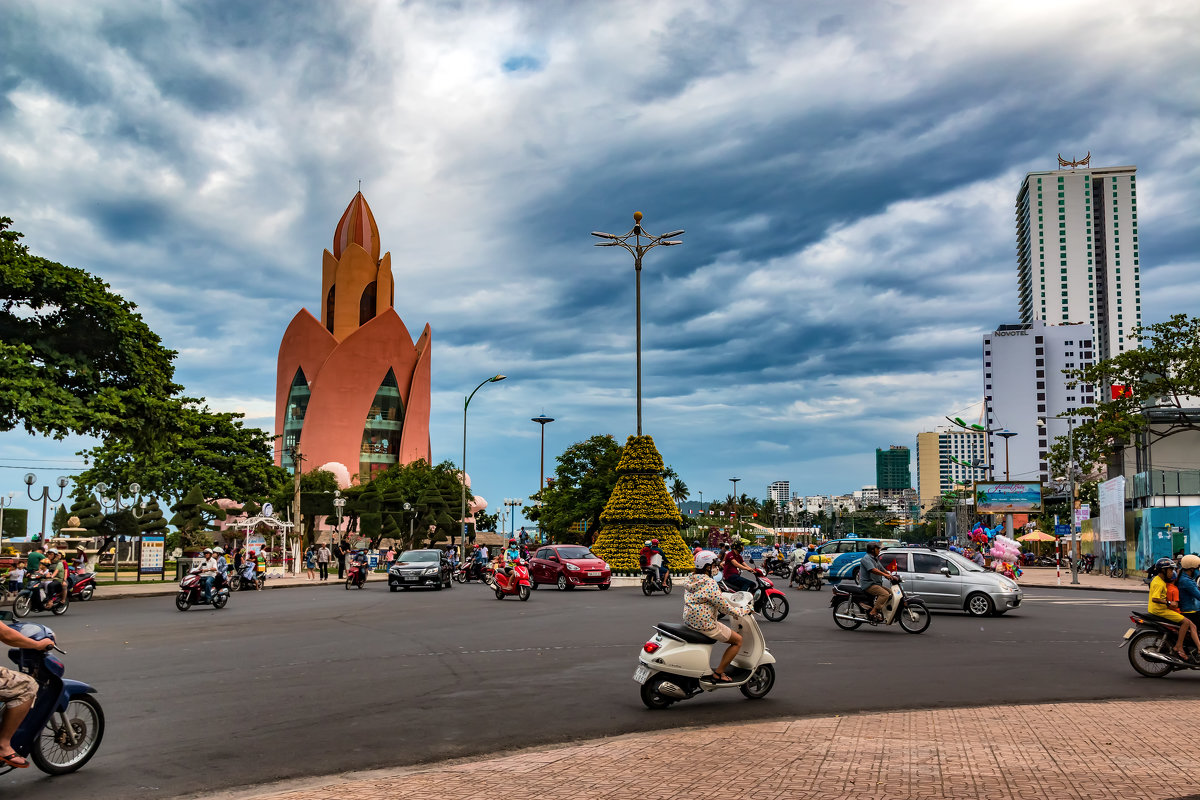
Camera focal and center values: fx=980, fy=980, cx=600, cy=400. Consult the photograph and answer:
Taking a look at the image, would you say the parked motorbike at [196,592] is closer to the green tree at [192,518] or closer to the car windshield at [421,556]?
the car windshield at [421,556]

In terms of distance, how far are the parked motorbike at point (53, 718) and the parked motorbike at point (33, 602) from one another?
669 inches

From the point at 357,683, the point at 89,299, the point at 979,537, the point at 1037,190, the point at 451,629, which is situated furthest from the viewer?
the point at 1037,190

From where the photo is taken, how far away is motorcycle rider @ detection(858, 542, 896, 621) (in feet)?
55.4

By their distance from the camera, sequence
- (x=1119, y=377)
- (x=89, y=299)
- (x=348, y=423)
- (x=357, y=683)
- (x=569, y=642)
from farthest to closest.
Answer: (x=348, y=423) → (x=1119, y=377) → (x=89, y=299) → (x=569, y=642) → (x=357, y=683)

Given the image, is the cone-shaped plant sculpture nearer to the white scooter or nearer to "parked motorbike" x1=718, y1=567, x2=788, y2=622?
"parked motorbike" x1=718, y1=567, x2=788, y2=622

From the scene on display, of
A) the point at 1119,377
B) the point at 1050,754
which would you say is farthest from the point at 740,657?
the point at 1119,377

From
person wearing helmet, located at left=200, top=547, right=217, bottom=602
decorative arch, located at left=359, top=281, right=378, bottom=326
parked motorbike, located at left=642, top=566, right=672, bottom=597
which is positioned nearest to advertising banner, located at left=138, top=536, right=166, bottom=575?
person wearing helmet, located at left=200, top=547, right=217, bottom=602

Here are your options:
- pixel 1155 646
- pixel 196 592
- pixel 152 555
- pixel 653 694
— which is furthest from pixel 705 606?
pixel 152 555

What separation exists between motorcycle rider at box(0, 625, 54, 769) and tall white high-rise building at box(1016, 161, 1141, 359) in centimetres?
18302

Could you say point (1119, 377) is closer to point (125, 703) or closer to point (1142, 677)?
point (1142, 677)

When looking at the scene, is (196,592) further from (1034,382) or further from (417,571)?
(1034,382)

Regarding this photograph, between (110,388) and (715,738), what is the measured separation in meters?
23.9

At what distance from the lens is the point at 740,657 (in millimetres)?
9852

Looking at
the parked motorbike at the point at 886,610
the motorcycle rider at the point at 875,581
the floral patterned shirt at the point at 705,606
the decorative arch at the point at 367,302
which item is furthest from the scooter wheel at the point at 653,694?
the decorative arch at the point at 367,302
